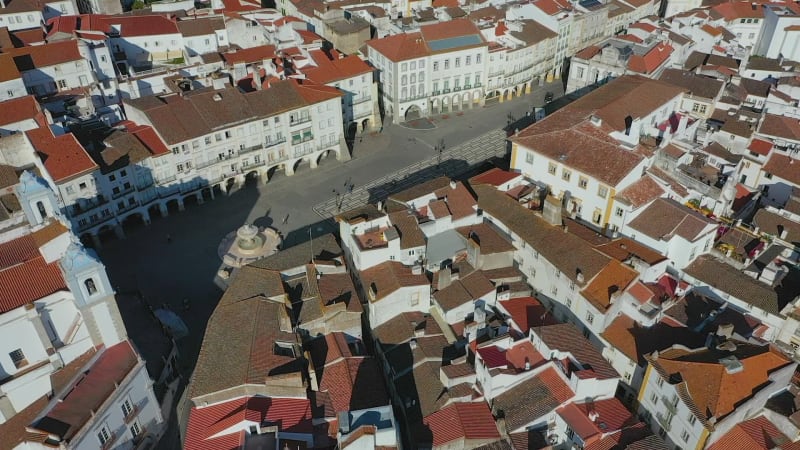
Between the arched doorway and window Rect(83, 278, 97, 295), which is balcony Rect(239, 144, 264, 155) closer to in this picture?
the arched doorway

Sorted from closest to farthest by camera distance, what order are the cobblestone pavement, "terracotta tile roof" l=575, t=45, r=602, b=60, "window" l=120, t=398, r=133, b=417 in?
"window" l=120, t=398, r=133, b=417 < the cobblestone pavement < "terracotta tile roof" l=575, t=45, r=602, b=60

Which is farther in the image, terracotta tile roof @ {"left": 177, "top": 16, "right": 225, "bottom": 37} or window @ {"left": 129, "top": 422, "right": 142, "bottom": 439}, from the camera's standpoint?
terracotta tile roof @ {"left": 177, "top": 16, "right": 225, "bottom": 37}

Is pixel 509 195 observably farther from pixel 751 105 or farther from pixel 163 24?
pixel 163 24

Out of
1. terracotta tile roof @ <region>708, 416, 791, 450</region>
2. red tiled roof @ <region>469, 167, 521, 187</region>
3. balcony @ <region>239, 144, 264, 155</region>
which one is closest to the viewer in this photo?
terracotta tile roof @ <region>708, 416, 791, 450</region>

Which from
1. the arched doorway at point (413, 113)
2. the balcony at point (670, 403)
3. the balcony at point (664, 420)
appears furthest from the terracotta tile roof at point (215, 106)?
the balcony at point (664, 420)

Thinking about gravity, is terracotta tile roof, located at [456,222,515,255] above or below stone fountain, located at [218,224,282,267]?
above

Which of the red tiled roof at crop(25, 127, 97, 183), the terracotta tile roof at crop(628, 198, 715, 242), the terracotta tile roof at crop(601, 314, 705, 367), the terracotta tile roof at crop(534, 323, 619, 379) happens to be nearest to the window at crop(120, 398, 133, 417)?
the red tiled roof at crop(25, 127, 97, 183)

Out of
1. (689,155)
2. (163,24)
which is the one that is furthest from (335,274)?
(163,24)

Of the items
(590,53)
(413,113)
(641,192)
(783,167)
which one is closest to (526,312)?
(641,192)
